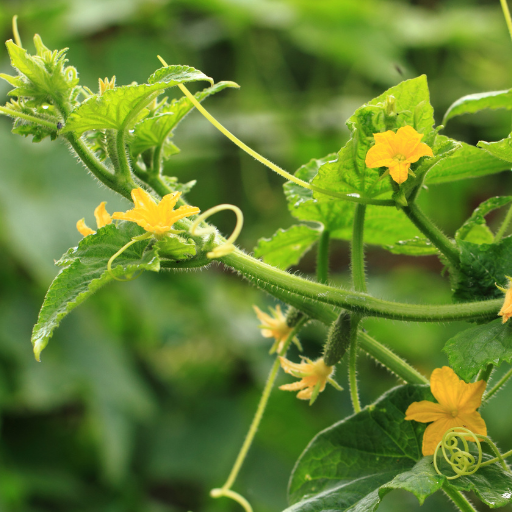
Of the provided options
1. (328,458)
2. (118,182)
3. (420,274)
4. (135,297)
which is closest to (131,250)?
(118,182)

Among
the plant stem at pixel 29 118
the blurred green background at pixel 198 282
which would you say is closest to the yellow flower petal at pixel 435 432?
the plant stem at pixel 29 118

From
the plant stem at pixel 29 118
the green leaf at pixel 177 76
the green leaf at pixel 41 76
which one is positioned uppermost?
the green leaf at pixel 41 76

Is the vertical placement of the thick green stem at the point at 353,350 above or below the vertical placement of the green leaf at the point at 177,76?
below

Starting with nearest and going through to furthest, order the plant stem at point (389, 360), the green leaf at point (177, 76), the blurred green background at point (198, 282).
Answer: the green leaf at point (177, 76) → the plant stem at point (389, 360) → the blurred green background at point (198, 282)

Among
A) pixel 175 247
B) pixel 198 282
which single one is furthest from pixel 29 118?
pixel 198 282

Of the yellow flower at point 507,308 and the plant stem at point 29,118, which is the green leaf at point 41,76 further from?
the yellow flower at point 507,308

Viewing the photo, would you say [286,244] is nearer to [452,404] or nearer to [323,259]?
[323,259]
